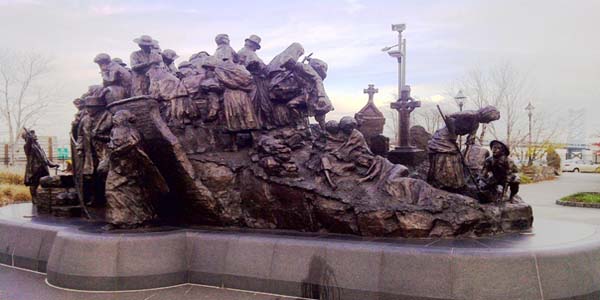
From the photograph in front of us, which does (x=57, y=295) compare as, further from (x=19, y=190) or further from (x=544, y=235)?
(x=19, y=190)

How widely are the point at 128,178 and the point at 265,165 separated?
1.88 metres

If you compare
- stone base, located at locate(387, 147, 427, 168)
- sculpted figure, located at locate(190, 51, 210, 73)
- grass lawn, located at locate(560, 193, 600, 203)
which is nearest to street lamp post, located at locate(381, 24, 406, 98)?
grass lawn, located at locate(560, 193, 600, 203)

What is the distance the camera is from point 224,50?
865 cm

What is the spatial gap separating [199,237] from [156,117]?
1.78m

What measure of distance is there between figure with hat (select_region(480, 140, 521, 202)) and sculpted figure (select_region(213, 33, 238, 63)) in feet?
14.4

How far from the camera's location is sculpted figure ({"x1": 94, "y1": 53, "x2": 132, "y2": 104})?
8500mm

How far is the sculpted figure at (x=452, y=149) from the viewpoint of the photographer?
6906 millimetres

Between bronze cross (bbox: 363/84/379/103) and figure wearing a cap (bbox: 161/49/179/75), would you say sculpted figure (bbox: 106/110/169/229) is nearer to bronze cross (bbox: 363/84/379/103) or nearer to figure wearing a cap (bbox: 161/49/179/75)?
figure wearing a cap (bbox: 161/49/179/75)

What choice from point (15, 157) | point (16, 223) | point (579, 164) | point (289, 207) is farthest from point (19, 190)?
point (579, 164)

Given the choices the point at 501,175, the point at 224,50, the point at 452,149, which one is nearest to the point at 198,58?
the point at 224,50

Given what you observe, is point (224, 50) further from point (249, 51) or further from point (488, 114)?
point (488, 114)

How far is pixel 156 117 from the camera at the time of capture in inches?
272

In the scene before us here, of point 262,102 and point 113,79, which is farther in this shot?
point 113,79

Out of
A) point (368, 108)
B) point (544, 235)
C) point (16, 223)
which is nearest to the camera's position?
point (544, 235)
